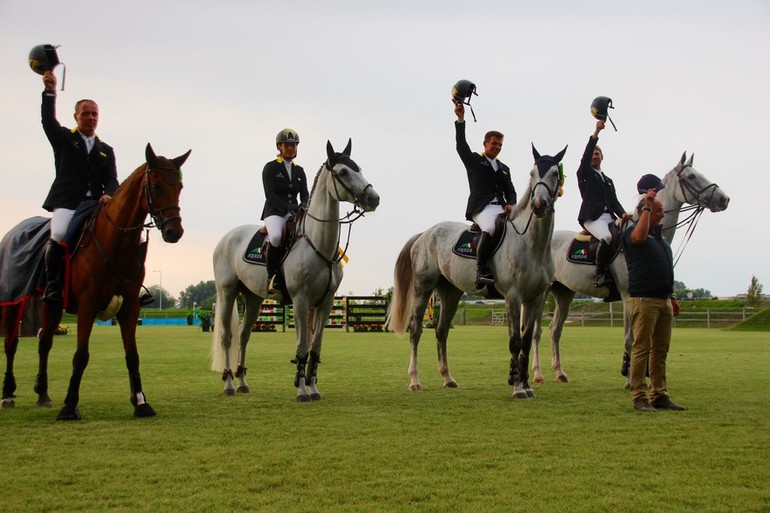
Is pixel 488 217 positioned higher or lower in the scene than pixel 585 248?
higher

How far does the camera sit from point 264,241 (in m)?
9.36

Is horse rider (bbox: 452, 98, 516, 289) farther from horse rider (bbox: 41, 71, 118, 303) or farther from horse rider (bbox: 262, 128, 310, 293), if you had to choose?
horse rider (bbox: 41, 71, 118, 303)

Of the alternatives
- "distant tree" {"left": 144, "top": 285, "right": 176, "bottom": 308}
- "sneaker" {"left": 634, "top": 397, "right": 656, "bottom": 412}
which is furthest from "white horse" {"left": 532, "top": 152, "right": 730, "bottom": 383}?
"distant tree" {"left": 144, "top": 285, "right": 176, "bottom": 308}

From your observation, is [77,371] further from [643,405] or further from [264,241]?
[643,405]

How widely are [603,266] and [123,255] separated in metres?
6.53

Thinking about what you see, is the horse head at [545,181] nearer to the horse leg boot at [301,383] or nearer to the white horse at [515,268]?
the white horse at [515,268]

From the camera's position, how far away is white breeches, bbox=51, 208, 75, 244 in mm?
7328

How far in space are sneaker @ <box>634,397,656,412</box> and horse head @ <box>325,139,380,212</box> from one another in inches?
138

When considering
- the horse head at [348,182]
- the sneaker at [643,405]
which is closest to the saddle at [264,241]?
the horse head at [348,182]

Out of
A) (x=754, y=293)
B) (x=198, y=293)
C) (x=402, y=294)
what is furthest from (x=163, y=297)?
(x=402, y=294)

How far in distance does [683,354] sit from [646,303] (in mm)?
10184

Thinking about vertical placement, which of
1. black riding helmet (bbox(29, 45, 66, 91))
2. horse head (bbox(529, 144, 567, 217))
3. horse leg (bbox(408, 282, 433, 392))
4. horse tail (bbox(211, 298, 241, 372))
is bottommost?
horse tail (bbox(211, 298, 241, 372))

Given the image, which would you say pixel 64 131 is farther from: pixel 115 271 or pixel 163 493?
pixel 163 493

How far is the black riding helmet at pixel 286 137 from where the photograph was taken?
367 inches
